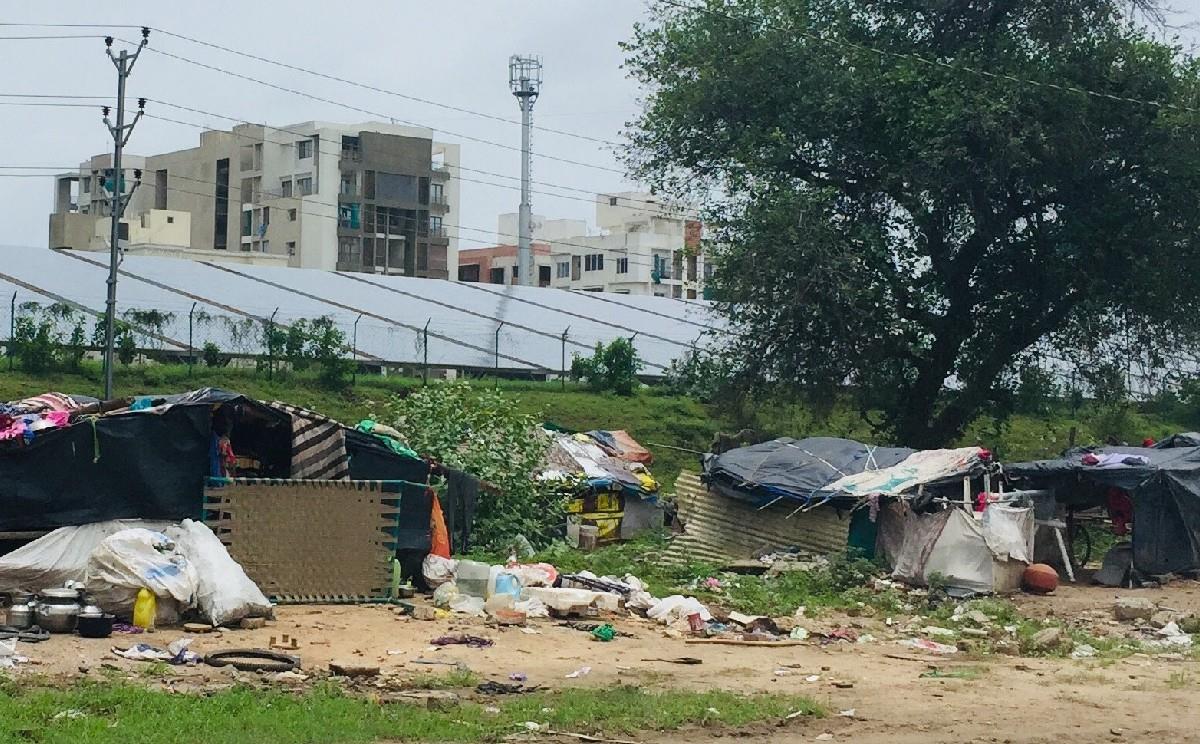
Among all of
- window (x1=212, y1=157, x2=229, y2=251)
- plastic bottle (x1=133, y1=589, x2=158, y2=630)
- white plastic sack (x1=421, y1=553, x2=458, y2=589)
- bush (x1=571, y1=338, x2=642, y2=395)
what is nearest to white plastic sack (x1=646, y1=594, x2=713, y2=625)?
white plastic sack (x1=421, y1=553, x2=458, y2=589)

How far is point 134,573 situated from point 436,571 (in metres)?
4.19

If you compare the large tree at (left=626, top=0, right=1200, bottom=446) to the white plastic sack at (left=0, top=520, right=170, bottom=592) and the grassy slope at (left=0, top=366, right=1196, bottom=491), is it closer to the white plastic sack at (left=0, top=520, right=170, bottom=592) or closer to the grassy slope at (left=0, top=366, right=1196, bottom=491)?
the grassy slope at (left=0, top=366, right=1196, bottom=491)

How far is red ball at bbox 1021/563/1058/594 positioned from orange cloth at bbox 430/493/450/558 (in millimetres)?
7209

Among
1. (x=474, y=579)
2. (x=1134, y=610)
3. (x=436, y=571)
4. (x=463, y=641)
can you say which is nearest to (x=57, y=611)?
(x=463, y=641)

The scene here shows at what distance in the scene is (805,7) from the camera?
28.6 metres

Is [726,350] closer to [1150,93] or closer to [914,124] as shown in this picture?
[914,124]

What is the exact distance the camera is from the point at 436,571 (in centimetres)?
1716

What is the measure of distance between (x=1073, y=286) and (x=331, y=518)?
16546 millimetres

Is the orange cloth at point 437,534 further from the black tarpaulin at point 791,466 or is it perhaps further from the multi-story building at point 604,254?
the multi-story building at point 604,254

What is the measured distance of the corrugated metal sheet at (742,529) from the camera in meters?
21.0

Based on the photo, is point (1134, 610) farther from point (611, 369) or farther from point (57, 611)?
point (611, 369)

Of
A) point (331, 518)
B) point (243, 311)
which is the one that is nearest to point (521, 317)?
point (243, 311)

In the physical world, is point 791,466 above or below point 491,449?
below

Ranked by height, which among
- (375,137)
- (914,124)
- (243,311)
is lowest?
(243,311)
